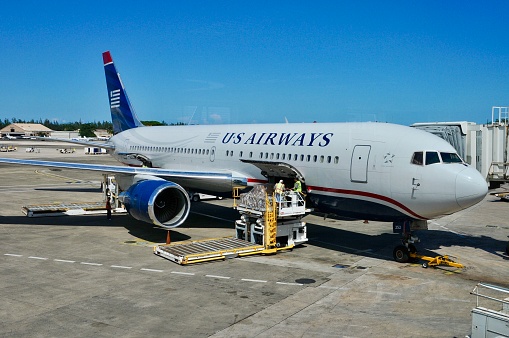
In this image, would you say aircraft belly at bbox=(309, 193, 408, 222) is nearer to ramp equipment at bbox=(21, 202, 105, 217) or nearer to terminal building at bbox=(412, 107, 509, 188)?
terminal building at bbox=(412, 107, 509, 188)

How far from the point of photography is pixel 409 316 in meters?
10.6

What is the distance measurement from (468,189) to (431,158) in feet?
4.47

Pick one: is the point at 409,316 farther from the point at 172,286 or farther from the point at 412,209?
the point at 172,286

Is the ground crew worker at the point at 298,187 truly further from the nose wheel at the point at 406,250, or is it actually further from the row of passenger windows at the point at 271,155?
the nose wheel at the point at 406,250

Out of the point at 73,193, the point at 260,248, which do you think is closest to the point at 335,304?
the point at 260,248

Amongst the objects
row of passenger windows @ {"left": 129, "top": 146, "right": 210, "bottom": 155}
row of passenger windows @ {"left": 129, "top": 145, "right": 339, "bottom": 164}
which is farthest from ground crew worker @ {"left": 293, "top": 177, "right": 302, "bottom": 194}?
row of passenger windows @ {"left": 129, "top": 146, "right": 210, "bottom": 155}

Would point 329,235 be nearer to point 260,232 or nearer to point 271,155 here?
point 271,155

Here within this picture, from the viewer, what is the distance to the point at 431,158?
46.6 ft

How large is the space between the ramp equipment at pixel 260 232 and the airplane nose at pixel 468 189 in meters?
5.01

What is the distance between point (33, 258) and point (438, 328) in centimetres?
1178

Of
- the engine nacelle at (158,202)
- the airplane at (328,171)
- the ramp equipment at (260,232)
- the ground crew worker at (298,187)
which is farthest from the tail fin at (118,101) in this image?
the ground crew worker at (298,187)

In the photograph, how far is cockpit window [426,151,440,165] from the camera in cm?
1415

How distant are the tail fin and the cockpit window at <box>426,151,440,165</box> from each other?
20.2m

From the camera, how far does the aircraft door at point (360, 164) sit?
15281 mm
